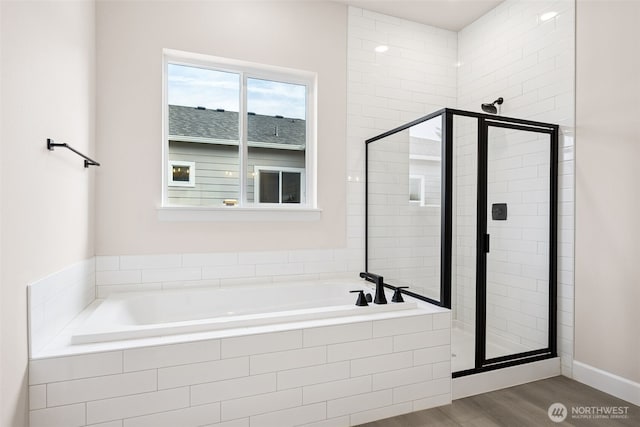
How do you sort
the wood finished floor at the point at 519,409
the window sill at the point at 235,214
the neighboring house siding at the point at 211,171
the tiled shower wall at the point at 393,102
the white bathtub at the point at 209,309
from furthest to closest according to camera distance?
the tiled shower wall at the point at 393,102 → the neighboring house siding at the point at 211,171 → the window sill at the point at 235,214 → the wood finished floor at the point at 519,409 → the white bathtub at the point at 209,309

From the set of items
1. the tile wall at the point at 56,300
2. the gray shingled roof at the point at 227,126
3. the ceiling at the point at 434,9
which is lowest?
the tile wall at the point at 56,300

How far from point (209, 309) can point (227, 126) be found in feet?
4.77

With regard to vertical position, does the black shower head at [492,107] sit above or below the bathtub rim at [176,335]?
above

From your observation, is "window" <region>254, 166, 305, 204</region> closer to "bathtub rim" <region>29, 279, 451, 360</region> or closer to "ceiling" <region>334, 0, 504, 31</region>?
"bathtub rim" <region>29, 279, 451, 360</region>

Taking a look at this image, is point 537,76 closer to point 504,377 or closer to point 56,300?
point 504,377

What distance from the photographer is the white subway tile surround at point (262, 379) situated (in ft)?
5.08

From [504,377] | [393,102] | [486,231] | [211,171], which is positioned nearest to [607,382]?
[504,377]

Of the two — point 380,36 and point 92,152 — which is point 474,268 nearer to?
point 380,36

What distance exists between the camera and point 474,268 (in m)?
2.48

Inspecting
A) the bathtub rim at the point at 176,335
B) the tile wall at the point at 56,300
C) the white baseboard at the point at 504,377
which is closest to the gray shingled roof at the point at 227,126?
the tile wall at the point at 56,300

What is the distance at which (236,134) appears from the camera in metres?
2.97

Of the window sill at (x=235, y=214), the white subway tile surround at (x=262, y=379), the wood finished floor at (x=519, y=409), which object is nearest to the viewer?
the white subway tile surround at (x=262, y=379)

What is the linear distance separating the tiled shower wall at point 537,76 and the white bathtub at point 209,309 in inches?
38.6

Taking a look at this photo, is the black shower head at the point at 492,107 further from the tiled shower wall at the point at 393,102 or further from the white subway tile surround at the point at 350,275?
the tiled shower wall at the point at 393,102
